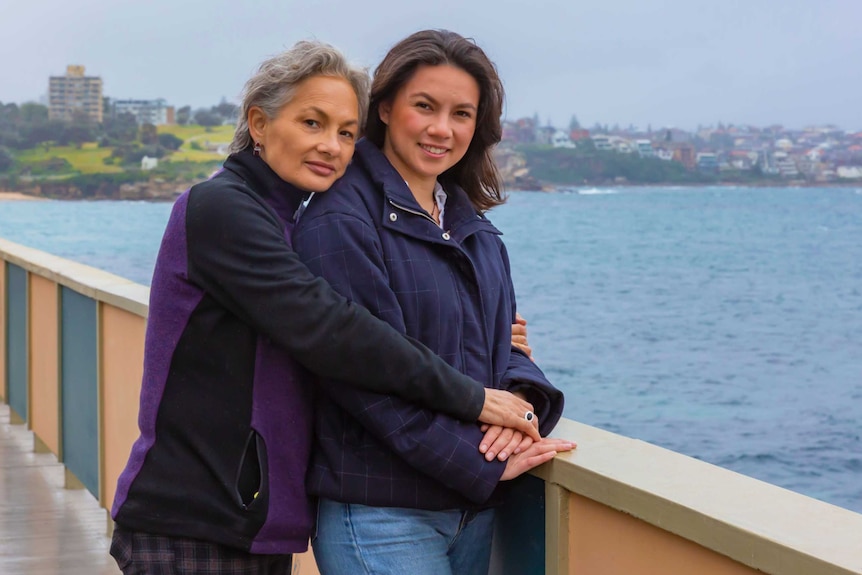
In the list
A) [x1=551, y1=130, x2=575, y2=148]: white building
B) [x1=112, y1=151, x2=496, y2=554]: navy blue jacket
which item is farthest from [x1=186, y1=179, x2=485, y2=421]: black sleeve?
[x1=551, y1=130, x2=575, y2=148]: white building

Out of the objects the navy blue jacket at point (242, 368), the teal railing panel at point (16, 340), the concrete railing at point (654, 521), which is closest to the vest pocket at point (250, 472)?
the navy blue jacket at point (242, 368)

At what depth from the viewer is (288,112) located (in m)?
1.99

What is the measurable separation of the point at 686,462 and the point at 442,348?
0.43m

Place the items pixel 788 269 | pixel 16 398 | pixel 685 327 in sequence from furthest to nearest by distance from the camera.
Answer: pixel 788 269
pixel 685 327
pixel 16 398

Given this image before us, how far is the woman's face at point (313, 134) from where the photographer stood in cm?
199

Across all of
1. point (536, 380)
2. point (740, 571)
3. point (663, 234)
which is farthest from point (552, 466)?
point (663, 234)

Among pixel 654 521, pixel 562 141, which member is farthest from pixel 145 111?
pixel 654 521

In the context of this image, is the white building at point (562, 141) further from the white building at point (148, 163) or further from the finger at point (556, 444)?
the finger at point (556, 444)

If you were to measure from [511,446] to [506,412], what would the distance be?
0.06m

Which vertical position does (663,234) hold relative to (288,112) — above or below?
below

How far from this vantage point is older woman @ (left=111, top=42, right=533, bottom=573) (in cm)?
186

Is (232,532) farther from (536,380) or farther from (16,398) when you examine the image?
(16,398)

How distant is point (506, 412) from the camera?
6.41ft

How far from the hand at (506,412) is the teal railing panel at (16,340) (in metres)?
4.26
